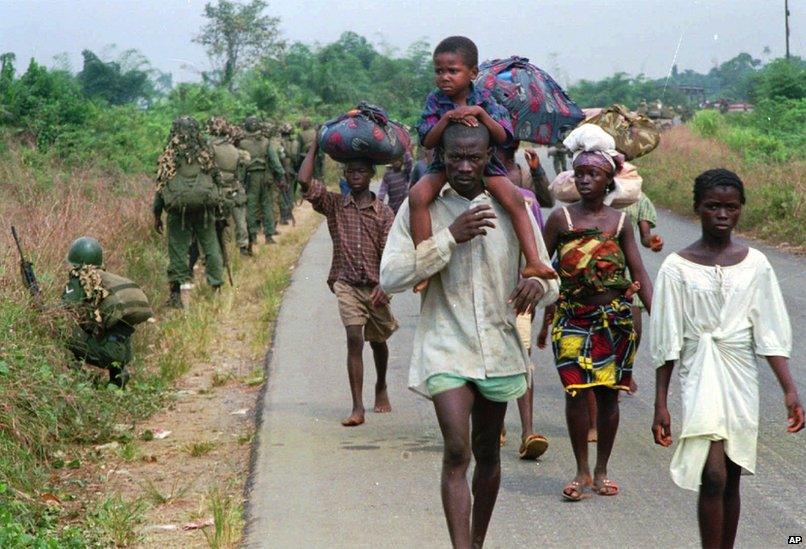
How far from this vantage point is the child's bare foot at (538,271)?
198 inches

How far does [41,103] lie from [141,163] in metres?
1.93

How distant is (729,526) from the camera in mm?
5031

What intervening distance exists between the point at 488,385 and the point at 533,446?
2.14 meters

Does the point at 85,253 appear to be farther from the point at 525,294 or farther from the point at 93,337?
the point at 525,294

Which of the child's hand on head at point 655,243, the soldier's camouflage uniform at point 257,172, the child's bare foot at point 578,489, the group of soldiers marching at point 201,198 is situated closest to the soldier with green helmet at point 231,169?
the group of soldiers marching at point 201,198

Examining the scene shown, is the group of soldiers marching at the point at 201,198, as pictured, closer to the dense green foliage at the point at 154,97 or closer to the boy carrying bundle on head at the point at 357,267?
the dense green foliage at the point at 154,97

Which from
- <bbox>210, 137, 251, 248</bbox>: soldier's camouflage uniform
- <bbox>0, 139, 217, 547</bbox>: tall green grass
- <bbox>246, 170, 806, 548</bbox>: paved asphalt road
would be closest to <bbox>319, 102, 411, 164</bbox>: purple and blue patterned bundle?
<bbox>246, 170, 806, 548</bbox>: paved asphalt road

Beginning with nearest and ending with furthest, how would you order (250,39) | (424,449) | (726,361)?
(726,361) → (424,449) → (250,39)

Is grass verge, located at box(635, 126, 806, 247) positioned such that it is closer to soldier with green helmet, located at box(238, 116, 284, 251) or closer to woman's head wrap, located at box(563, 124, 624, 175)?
soldier with green helmet, located at box(238, 116, 284, 251)

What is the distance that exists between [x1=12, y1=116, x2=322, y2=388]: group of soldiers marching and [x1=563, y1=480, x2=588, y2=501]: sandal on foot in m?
3.56

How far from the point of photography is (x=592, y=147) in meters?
6.51

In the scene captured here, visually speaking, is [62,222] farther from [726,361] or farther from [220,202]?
[726,361]

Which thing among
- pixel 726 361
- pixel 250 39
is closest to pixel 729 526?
pixel 726 361

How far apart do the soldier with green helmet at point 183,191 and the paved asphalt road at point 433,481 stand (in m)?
3.79
